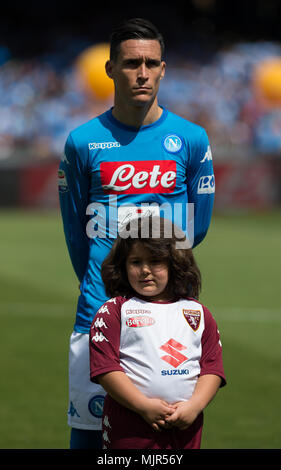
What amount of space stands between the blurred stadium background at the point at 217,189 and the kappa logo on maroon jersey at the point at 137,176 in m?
2.22

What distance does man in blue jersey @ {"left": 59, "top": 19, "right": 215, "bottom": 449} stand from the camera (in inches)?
133

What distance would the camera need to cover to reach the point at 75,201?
11.7 ft

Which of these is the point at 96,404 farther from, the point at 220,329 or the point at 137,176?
the point at 220,329

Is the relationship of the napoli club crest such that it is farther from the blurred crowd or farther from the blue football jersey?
the blurred crowd

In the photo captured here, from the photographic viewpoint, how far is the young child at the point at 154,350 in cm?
287

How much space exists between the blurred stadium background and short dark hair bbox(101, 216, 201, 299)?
7.32 ft

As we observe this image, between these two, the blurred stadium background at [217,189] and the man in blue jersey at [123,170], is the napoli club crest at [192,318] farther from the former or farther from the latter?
the blurred stadium background at [217,189]

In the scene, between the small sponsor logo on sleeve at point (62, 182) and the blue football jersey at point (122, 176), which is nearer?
the blue football jersey at point (122, 176)

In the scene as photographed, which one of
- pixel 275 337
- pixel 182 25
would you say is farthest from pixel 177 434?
pixel 182 25

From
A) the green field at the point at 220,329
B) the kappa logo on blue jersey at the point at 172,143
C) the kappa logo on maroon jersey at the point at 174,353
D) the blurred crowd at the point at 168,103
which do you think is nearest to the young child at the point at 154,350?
the kappa logo on maroon jersey at the point at 174,353

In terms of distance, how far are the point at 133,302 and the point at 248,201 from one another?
17210mm

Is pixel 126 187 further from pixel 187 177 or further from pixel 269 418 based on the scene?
pixel 269 418

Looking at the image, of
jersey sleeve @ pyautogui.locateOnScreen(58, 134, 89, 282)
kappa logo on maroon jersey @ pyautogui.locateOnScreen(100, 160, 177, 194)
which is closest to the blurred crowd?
jersey sleeve @ pyautogui.locateOnScreen(58, 134, 89, 282)

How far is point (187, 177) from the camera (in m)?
3.54
